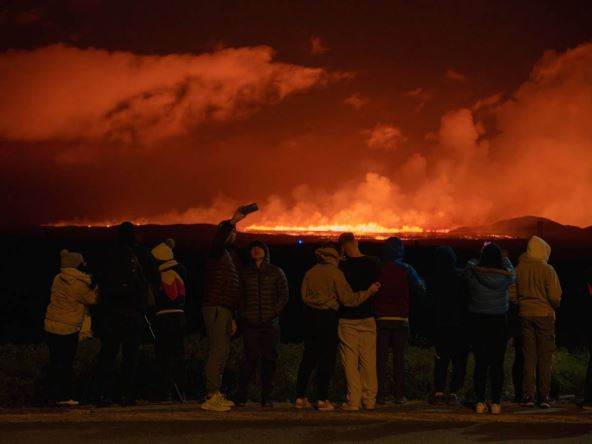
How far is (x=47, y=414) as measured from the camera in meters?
9.87

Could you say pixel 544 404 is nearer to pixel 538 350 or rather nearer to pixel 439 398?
pixel 538 350

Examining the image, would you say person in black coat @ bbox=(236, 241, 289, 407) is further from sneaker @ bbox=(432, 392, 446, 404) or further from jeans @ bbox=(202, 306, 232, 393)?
sneaker @ bbox=(432, 392, 446, 404)

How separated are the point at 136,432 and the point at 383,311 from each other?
3.46 meters

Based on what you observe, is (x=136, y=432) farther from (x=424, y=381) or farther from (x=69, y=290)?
(x=424, y=381)

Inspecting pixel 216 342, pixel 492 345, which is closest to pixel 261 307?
pixel 216 342

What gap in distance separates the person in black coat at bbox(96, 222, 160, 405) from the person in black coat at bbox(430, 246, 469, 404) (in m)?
3.47

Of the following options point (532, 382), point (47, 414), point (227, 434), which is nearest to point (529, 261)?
point (532, 382)

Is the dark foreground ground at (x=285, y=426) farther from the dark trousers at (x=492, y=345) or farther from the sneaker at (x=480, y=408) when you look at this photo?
the dark trousers at (x=492, y=345)

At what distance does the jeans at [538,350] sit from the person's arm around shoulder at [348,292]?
1.96 meters

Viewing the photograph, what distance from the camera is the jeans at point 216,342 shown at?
1036cm

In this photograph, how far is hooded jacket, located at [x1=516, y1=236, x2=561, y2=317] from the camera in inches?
418

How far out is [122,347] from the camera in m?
10.4

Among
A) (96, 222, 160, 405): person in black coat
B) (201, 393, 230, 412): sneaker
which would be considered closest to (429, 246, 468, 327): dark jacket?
(201, 393, 230, 412): sneaker

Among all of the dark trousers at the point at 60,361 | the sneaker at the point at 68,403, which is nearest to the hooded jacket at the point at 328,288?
the dark trousers at the point at 60,361
